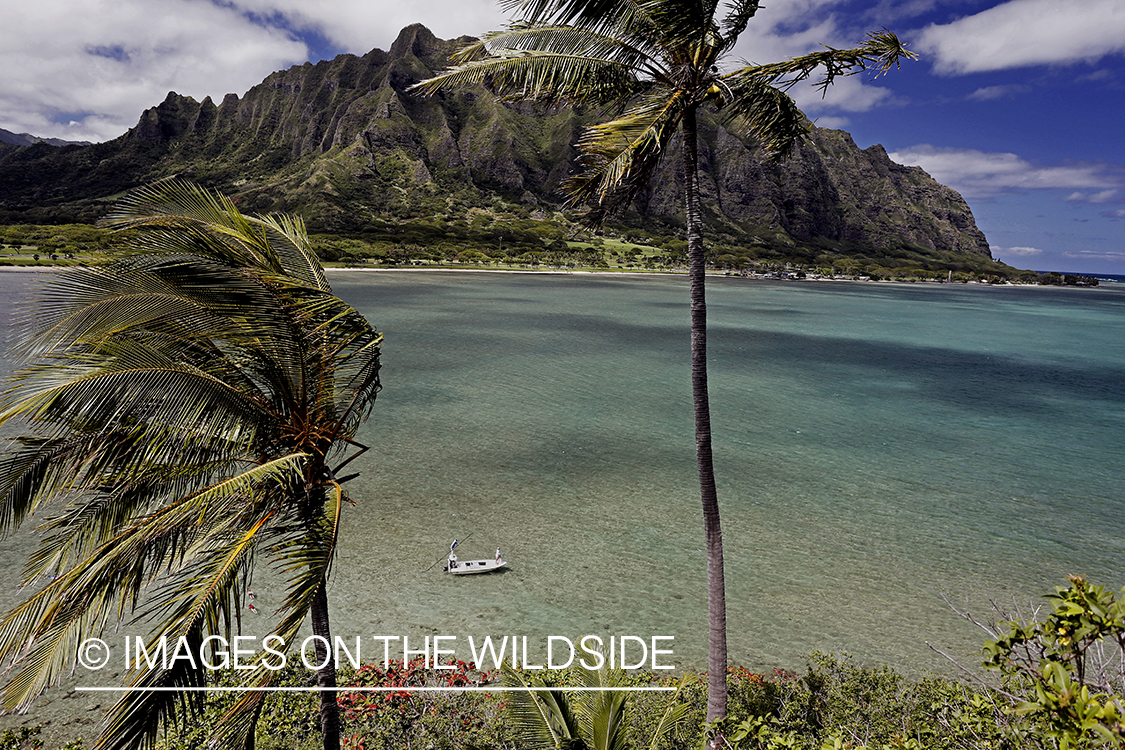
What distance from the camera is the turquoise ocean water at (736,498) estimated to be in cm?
1452

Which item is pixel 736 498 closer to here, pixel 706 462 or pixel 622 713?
pixel 706 462

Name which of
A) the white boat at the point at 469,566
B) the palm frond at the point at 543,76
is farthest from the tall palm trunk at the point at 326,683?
the white boat at the point at 469,566

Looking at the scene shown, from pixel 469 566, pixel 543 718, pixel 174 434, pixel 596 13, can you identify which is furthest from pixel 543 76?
pixel 469 566

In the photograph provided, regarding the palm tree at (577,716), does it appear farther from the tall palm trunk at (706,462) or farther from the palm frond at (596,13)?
the palm frond at (596,13)

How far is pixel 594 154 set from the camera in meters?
7.46

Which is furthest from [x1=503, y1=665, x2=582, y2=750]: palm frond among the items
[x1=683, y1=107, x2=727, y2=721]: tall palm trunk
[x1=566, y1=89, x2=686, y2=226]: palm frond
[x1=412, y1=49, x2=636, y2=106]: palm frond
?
[x1=412, y1=49, x2=636, y2=106]: palm frond

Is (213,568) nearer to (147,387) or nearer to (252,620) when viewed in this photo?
(147,387)

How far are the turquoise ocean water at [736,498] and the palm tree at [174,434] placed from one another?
8459mm

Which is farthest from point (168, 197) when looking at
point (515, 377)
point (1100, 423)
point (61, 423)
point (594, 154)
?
point (1100, 423)

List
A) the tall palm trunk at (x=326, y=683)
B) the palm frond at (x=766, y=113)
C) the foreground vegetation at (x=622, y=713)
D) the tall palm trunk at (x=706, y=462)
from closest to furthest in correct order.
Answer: the tall palm trunk at (x=326, y=683) → the foreground vegetation at (x=622, y=713) → the palm frond at (x=766, y=113) → the tall palm trunk at (x=706, y=462)

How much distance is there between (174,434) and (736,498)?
64.6 feet

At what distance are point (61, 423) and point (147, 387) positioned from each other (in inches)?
36.3

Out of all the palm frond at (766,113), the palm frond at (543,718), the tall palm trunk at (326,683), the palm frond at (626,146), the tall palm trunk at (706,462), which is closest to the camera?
the tall palm trunk at (326,683)

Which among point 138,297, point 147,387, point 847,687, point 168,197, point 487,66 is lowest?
point 847,687
